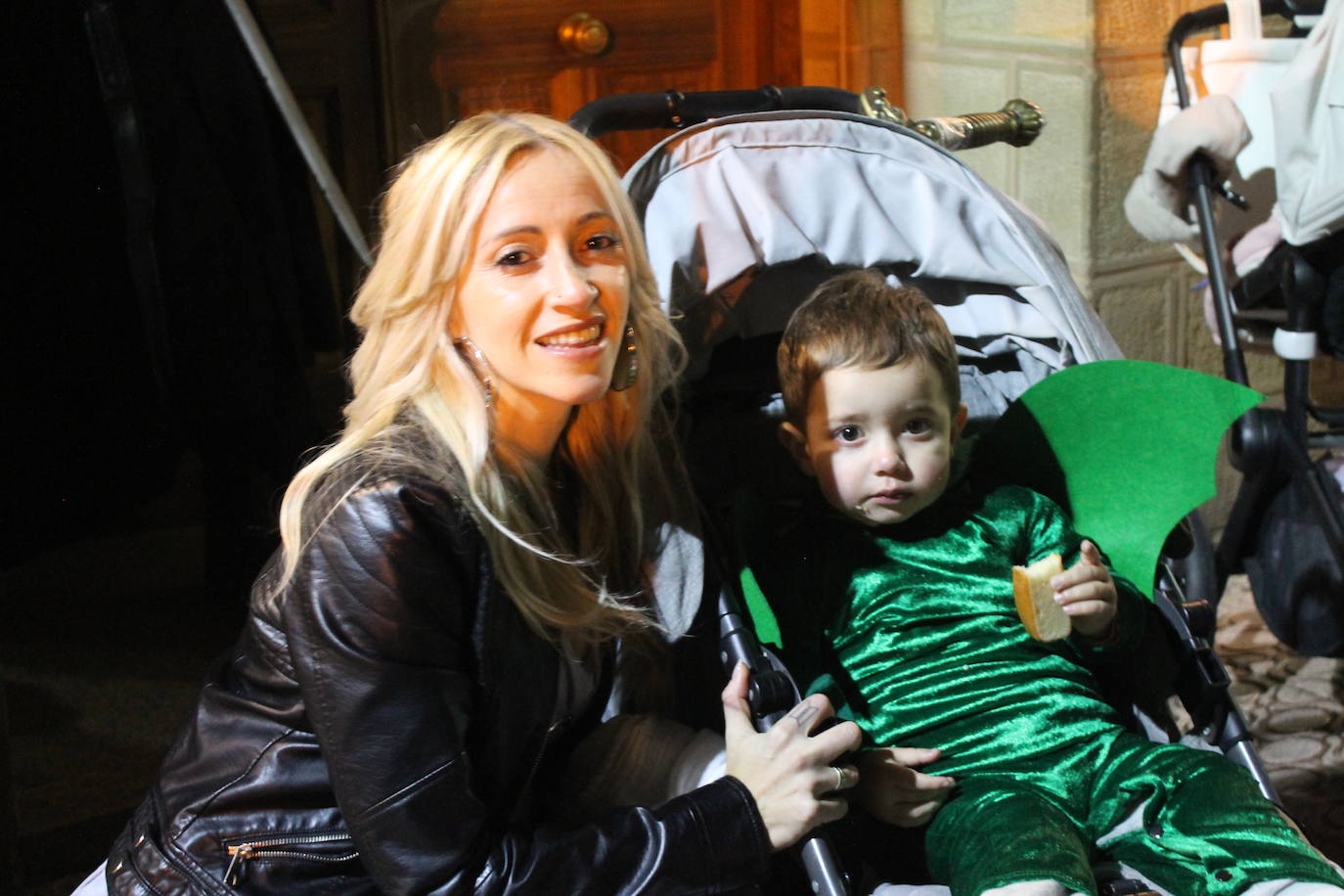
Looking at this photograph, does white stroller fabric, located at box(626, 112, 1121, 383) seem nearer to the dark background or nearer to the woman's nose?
the woman's nose

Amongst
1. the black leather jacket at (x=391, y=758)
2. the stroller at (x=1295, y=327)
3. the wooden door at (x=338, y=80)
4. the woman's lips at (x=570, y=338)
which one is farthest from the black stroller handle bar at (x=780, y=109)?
the wooden door at (x=338, y=80)

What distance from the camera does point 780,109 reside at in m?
1.75

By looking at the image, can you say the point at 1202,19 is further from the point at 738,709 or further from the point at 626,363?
the point at 738,709

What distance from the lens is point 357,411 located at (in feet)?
4.02

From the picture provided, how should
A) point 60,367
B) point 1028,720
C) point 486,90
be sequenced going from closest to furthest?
point 1028,720
point 60,367
point 486,90

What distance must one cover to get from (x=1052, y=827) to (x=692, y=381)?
0.68 metres

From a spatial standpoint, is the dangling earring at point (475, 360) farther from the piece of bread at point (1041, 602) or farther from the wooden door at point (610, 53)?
the wooden door at point (610, 53)

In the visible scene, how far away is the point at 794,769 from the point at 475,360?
0.45 m

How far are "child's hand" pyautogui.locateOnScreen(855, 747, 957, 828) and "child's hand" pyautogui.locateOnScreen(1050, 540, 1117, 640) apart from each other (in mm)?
209

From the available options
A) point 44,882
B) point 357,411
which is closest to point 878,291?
point 357,411

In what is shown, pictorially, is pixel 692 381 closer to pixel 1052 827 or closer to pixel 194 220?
pixel 1052 827

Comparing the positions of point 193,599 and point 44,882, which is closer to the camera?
point 44,882

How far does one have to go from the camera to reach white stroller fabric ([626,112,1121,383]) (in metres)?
1.53

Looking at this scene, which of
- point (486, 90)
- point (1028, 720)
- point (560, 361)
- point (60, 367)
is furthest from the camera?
point (486, 90)
